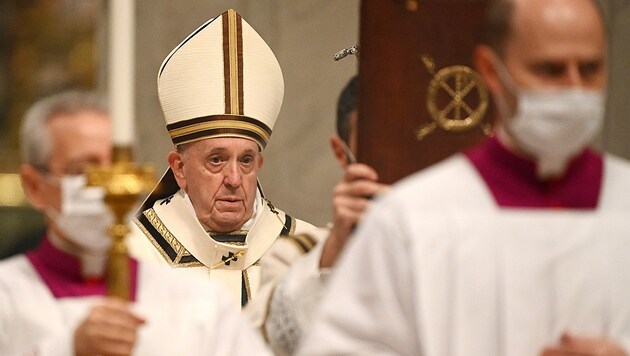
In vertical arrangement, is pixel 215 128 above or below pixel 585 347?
above

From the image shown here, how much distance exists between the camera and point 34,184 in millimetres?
4520

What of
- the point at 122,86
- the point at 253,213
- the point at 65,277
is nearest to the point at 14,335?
the point at 65,277

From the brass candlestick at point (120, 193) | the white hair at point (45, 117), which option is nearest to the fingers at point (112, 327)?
the brass candlestick at point (120, 193)

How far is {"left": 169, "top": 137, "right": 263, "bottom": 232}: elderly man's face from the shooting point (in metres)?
7.11

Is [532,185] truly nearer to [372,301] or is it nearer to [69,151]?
[372,301]

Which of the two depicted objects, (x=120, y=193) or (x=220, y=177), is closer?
(x=120, y=193)

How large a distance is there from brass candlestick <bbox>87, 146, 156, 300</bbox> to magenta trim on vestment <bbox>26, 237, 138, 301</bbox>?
328 millimetres

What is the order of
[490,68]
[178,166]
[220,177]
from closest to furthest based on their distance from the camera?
[490,68] → [220,177] → [178,166]

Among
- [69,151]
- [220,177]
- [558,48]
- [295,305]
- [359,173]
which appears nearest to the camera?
[558,48]

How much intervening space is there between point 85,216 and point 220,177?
2796 mm

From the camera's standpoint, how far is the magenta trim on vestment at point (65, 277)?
4.51 m

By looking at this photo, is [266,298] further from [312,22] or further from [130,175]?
[312,22]

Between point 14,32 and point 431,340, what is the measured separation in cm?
399

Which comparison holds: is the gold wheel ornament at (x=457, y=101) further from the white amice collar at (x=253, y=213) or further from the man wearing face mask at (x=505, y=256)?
the white amice collar at (x=253, y=213)
